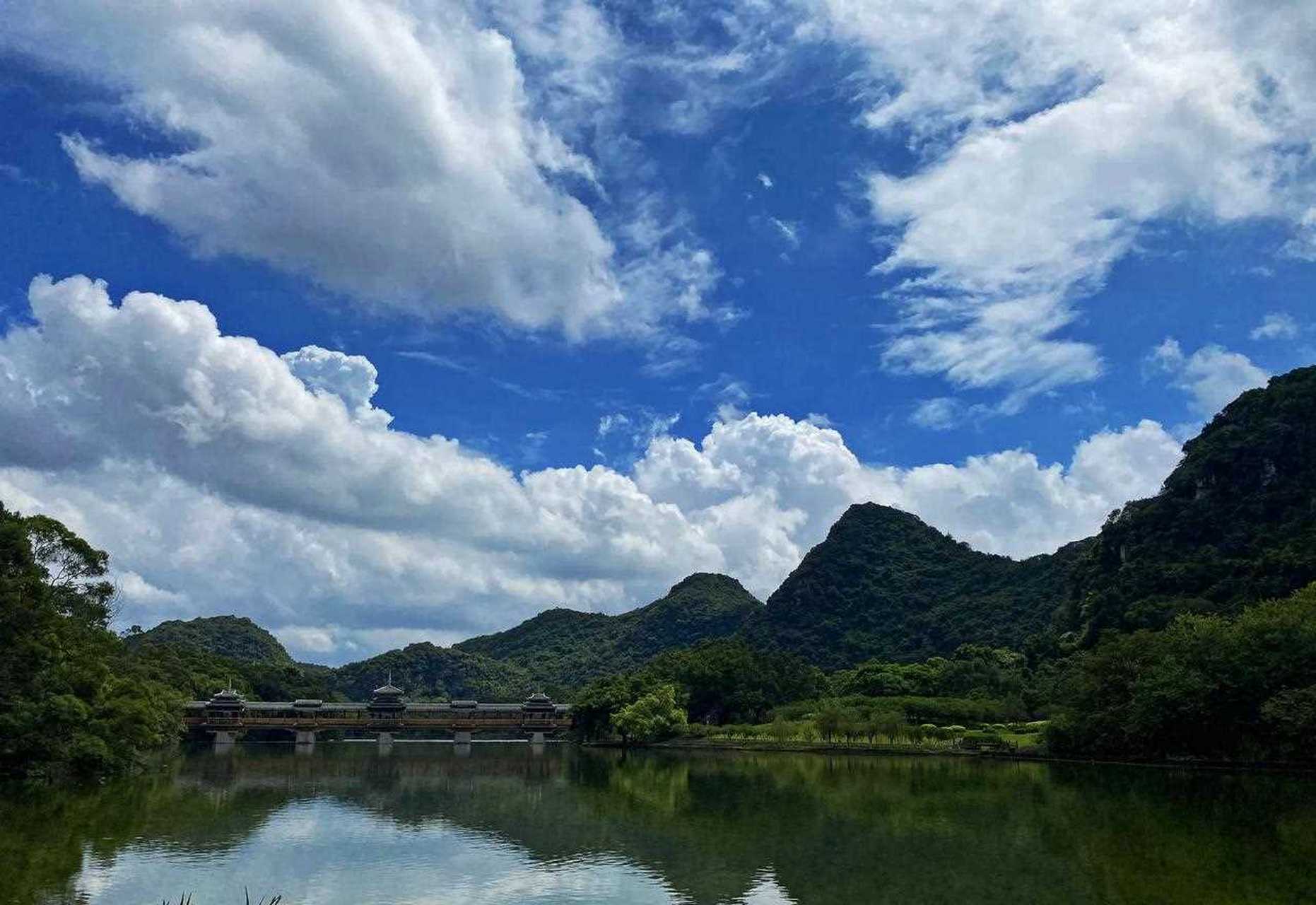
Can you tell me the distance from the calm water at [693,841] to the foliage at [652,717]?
2463 cm

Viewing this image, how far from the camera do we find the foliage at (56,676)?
32188 millimetres

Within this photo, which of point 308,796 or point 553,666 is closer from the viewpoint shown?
point 308,796

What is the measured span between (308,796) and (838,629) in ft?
328

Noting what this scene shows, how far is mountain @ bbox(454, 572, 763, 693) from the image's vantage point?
14962cm

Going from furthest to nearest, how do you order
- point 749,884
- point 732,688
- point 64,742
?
point 732,688, point 64,742, point 749,884

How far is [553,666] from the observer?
152 meters

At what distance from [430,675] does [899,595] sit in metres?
70.1

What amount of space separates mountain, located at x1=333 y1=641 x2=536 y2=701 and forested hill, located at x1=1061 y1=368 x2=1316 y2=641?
272 feet

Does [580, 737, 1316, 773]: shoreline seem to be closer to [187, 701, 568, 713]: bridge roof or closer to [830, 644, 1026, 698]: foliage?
[830, 644, 1026, 698]: foliage

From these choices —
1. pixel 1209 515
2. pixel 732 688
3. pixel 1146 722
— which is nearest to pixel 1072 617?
pixel 1209 515

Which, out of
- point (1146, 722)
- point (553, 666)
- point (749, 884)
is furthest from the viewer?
point (553, 666)

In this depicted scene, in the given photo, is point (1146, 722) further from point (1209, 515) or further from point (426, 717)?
point (426, 717)

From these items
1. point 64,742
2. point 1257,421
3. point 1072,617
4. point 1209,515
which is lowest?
point 64,742

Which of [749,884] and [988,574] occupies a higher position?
[988,574]
